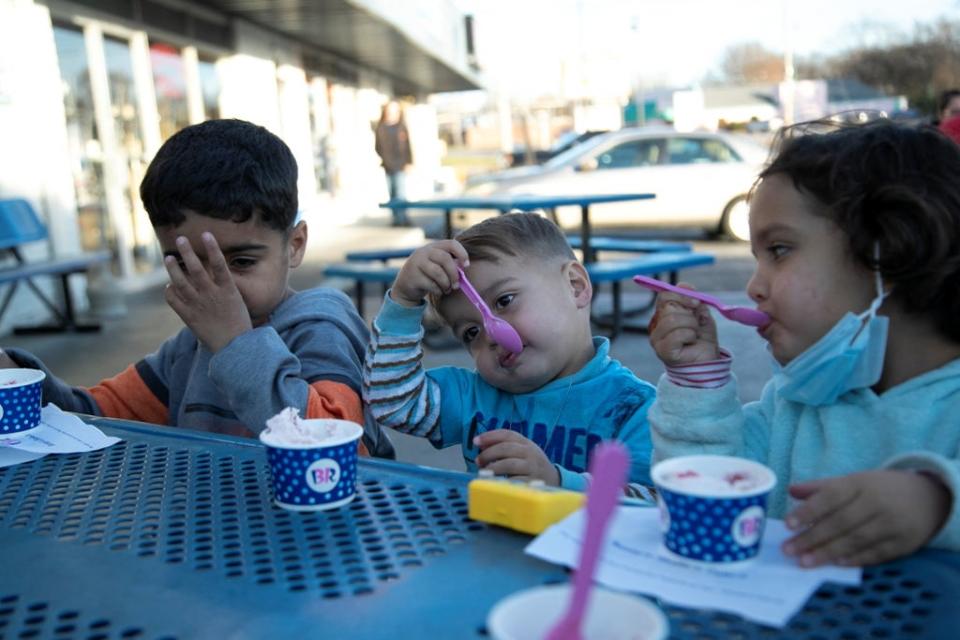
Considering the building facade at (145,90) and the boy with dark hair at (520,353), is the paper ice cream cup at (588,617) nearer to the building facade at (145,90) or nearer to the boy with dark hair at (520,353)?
the boy with dark hair at (520,353)

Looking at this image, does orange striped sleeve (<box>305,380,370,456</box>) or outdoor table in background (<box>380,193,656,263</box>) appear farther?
outdoor table in background (<box>380,193,656,263</box>)

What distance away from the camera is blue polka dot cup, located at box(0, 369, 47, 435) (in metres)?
1.46

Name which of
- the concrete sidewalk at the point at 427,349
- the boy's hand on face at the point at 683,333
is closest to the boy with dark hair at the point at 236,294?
the boy's hand on face at the point at 683,333

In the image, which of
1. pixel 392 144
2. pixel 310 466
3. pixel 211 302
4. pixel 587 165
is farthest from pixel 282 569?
pixel 392 144

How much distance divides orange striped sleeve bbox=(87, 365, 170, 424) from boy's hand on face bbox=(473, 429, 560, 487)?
1001mm

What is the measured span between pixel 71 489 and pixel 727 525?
876mm

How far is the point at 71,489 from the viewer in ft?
4.19

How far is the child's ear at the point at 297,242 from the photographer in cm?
206

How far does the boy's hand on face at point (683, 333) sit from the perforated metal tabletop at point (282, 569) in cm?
Answer: 37

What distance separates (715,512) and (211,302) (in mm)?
1084

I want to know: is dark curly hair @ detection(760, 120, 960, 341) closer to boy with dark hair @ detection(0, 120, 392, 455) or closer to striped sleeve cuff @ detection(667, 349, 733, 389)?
striped sleeve cuff @ detection(667, 349, 733, 389)

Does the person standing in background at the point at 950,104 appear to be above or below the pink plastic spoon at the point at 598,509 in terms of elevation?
above

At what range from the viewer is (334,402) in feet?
5.89

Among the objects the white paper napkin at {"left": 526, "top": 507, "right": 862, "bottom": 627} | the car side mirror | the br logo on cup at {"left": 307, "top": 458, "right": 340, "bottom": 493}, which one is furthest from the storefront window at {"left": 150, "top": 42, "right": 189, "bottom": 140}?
the white paper napkin at {"left": 526, "top": 507, "right": 862, "bottom": 627}
